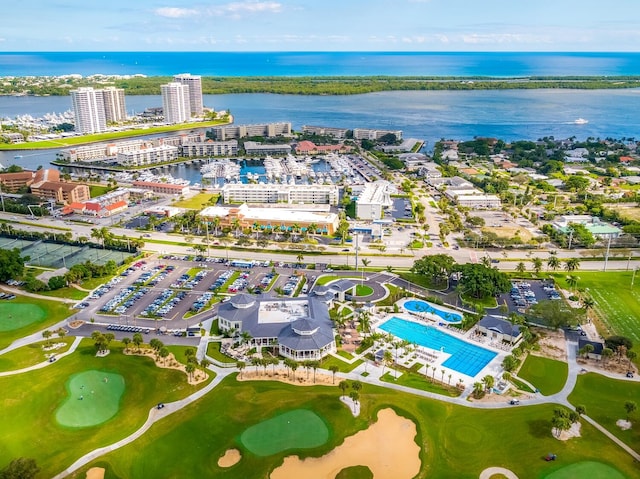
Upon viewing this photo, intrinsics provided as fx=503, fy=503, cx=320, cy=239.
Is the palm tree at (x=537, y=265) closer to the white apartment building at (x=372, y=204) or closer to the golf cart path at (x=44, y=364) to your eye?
the white apartment building at (x=372, y=204)

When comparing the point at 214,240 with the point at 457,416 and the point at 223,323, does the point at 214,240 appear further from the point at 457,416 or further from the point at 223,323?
the point at 457,416

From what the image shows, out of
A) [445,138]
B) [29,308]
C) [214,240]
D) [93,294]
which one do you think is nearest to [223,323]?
[93,294]

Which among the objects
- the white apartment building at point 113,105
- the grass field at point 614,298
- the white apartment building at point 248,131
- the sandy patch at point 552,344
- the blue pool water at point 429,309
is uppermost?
the white apartment building at point 113,105

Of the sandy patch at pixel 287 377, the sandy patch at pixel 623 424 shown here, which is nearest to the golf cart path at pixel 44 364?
the sandy patch at pixel 287 377

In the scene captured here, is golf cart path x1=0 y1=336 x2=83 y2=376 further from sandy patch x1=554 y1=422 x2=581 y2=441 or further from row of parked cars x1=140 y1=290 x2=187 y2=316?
sandy patch x1=554 y1=422 x2=581 y2=441

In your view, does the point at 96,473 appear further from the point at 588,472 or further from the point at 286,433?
the point at 588,472

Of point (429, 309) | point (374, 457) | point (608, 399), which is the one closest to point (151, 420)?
point (374, 457)

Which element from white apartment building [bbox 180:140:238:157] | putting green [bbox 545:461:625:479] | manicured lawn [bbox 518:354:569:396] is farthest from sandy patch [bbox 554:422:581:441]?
white apartment building [bbox 180:140:238:157]
